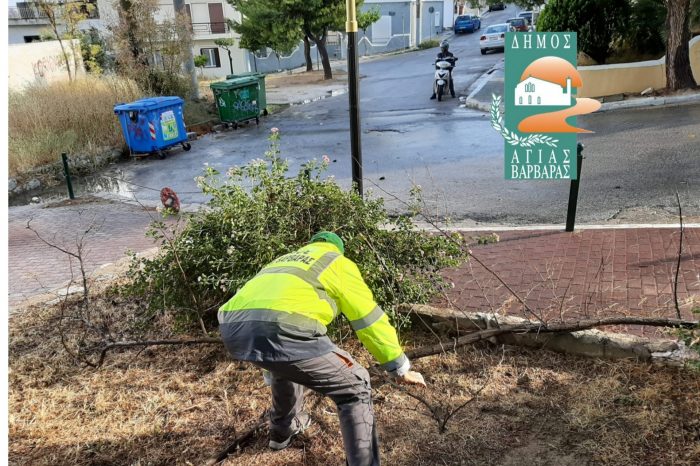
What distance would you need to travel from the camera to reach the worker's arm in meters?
2.78

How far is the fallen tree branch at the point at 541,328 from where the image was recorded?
3584 millimetres

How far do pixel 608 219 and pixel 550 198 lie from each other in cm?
115

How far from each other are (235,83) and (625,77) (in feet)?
33.8

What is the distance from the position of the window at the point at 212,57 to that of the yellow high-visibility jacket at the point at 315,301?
1550 inches

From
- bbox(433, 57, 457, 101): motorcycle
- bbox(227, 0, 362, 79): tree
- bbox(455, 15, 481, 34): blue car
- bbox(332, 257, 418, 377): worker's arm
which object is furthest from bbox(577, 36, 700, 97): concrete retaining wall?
bbox(455, 15, 481, 34): blue car

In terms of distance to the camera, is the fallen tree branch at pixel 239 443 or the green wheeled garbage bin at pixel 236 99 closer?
the fallen tree branch at pixel 239 443

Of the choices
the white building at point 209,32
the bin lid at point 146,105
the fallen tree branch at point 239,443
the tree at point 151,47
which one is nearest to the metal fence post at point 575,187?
the fallen tree branch at point 239,443

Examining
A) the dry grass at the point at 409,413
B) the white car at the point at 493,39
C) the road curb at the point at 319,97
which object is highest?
the white car at the point at 493,39

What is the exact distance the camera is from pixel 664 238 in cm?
584

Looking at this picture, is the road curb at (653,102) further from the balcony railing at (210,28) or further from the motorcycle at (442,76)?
the balcony railing at (210,28)

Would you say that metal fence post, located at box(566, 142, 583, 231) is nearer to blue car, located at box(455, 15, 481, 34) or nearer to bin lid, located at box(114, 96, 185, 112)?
bin lid, located at box(114, 96, 185, 112)

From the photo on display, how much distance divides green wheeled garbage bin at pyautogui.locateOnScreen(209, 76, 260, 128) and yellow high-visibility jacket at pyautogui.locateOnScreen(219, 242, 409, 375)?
1421 cm

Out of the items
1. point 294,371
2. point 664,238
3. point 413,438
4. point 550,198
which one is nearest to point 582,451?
point 413,438

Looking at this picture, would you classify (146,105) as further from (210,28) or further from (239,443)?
(210,28)
